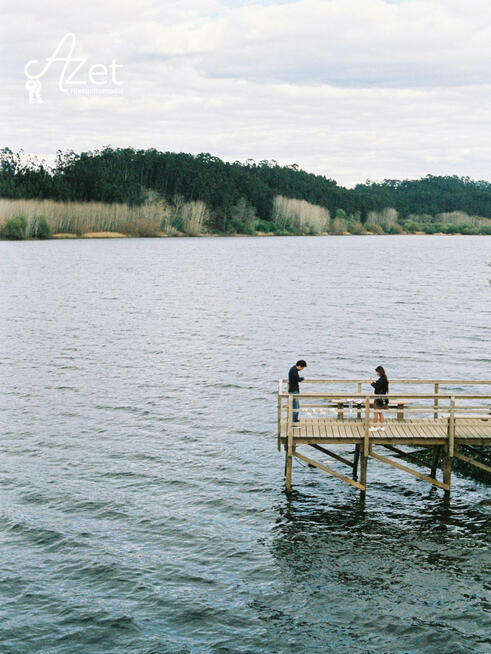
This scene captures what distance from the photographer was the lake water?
15.4 metres

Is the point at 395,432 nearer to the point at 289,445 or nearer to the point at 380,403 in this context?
the point at 380,403

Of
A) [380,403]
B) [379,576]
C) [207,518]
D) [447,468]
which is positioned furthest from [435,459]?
[207,518]

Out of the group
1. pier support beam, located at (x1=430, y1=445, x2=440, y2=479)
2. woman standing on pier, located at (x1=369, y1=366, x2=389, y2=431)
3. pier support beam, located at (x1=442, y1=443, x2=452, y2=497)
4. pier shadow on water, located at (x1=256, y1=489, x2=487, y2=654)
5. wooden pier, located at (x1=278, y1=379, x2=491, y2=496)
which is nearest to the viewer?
pier shadow on water, located at (x1=256, y1=489, x2=487, y2=654)

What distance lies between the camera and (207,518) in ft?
66.8

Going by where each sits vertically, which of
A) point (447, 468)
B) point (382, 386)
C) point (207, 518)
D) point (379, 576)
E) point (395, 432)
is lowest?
point (379, 576)

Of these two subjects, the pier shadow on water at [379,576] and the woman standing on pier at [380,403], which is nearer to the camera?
the pier shadow on water at [379,576]

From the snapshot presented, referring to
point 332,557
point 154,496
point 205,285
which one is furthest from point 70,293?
point 332,557

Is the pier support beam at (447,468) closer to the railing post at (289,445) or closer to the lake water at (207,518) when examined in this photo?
the lake water at (207,518)

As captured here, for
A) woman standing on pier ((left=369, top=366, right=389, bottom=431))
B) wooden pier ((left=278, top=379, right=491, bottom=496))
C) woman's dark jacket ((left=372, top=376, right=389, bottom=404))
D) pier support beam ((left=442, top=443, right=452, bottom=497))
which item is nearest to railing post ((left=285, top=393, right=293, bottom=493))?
wooden pier ((left=278, top=379, right=491, bottom=496))

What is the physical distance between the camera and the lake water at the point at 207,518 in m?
15.4

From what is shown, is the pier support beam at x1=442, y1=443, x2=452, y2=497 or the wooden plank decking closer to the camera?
the wooden plank decking

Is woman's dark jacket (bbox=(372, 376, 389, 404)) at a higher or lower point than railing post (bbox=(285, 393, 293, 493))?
higher

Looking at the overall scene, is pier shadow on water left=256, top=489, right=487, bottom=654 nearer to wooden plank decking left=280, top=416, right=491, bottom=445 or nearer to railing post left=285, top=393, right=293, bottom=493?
railing post left=285, top=393, right=293, bottom=493

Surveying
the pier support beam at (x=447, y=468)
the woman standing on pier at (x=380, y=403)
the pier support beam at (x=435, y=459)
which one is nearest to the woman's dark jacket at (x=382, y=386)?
the woman standing on pier at (x=380, y=403)
